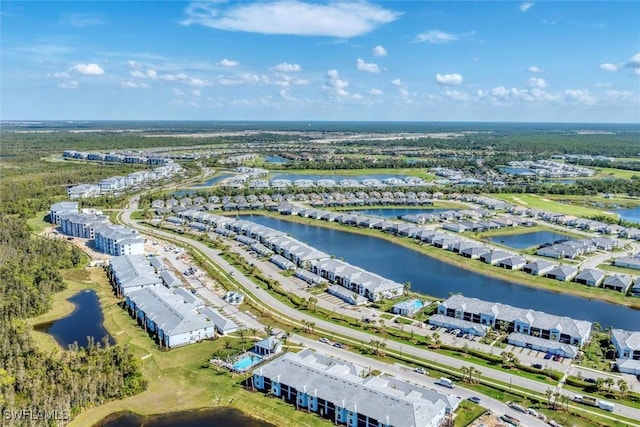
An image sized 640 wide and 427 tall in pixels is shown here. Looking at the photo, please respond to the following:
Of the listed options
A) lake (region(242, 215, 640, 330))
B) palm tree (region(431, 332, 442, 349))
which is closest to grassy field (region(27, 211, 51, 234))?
lake (region(242, 215, 640, 330))

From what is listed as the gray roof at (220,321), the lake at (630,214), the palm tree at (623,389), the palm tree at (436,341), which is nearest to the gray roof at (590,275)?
the palm tree at (623,389)

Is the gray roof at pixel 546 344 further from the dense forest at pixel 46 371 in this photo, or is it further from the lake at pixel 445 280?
the dense forest at pixel 46 371

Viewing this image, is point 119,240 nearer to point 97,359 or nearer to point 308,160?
point 97,359

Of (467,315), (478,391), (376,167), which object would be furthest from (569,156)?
(478,391)

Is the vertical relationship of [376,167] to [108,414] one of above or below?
above

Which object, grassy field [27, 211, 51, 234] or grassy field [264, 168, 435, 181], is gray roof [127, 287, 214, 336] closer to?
grassy field [27, 211, 51, 234]

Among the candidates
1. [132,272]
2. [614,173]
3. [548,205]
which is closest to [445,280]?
[132,272]

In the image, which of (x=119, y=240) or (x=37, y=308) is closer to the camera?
(x=37, y=308)

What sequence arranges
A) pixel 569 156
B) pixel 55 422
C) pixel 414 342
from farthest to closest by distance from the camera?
pixel 569 156
pixel 414 342
pixel 55 422
